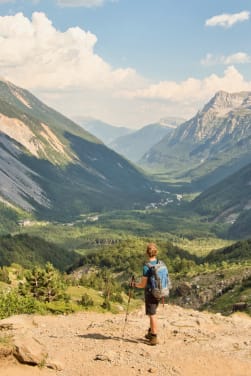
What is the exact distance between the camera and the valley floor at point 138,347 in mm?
23031

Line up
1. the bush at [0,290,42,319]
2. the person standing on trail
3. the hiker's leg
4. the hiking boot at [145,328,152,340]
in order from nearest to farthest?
the person standing on trail → the hiker's leg → the hiking boot at [145,328,152,340] → the bush at [0,290,42,319]

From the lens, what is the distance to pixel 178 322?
31984mm

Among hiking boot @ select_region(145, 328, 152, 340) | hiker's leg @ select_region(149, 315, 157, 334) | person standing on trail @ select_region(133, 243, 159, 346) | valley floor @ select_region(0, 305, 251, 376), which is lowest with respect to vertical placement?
valley floor @ select_region(0, 305, 251, 376)

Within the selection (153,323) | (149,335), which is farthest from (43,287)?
(153,323)

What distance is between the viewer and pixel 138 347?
25.8 metres

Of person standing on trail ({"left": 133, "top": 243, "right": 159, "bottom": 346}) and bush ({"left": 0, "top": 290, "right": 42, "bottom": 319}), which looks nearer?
person standing on trail ({"left": 133, "top": 243, "right": 159, "bottom": 346})

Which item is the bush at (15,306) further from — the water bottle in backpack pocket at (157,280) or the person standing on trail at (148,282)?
the water bottle in backpack pocket at (157,280)

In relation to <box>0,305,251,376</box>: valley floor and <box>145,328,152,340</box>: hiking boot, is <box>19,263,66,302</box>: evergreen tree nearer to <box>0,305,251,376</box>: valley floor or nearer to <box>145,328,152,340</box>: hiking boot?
<box>0,305,251,376</box>: valley floor

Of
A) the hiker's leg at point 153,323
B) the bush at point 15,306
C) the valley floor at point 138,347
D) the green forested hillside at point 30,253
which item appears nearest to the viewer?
the valley floor at point 138,347

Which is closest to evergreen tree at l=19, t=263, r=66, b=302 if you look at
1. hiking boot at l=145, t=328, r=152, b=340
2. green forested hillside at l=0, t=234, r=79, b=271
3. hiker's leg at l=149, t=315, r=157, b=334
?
hiking boot at l=145, t=328, r=152, b=340

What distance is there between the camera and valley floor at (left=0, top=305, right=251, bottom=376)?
23031 mm

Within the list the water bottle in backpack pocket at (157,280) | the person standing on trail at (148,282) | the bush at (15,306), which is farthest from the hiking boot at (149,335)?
the bush at (15,306)

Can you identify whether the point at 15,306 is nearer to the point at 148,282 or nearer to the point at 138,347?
the point at 138,347

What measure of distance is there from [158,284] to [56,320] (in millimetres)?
11662
